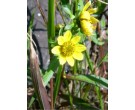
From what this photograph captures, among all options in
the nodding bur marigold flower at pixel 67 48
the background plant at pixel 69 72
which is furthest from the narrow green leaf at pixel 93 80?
the nodding bur marigold flower at pixel 67 48

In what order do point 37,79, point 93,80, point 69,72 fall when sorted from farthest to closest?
point 69,72 → point 93,80 → point 37,79

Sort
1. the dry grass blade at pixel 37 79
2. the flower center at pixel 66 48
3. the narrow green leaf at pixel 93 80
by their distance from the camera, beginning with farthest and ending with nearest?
the narrow green leaf at pixel 93 80
the flower center at pixel 66 48
the dry grass blade at pixel 37 79

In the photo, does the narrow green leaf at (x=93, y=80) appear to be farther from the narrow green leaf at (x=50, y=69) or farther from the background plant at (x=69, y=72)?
the narrow green leaf at (x=50, y=69)

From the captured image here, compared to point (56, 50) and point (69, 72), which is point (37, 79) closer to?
point (56, 50)

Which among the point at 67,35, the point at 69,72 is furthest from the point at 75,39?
the point at 69,72

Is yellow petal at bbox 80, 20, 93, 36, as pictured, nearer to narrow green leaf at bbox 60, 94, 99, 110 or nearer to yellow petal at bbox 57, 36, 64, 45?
yellow petal at bbox 57, 36, 64, 45

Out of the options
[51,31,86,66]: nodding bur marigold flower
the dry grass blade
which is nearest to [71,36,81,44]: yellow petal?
[51,31,86,66]: nodding bur marigold flower

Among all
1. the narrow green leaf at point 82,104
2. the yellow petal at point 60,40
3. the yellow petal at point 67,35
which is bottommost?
the narrow green leaf at point 82,104
